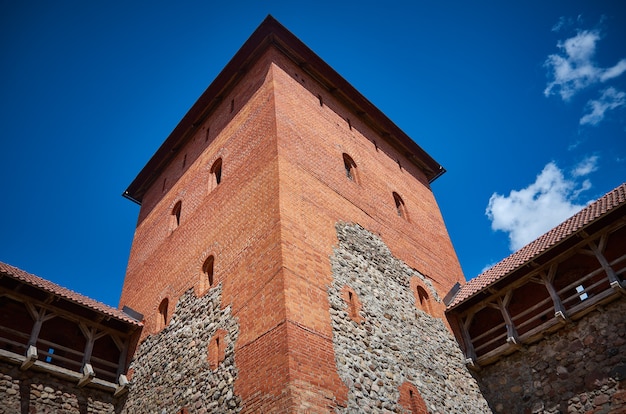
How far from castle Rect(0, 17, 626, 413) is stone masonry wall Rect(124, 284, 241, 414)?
0.04 metres

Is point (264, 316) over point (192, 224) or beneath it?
beneath

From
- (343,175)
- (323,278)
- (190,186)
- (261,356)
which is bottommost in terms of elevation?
(261,356)

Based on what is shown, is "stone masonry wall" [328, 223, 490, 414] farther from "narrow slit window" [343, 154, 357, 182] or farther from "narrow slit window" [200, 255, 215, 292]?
"narrow slit window" [200, 255, 215, 292]

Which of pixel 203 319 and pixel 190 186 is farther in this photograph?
pixel 190 186

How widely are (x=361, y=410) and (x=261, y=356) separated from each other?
6.08ft

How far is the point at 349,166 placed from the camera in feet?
44.6

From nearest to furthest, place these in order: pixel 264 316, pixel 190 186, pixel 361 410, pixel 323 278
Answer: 1. pixel 361 410
2. pixel 264 316
3. pixel 323 278
4. pixel 190 186

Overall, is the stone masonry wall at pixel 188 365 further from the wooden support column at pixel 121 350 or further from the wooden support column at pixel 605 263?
the wooden support column at pixel 605 263

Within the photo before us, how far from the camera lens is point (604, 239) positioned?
10.3 m

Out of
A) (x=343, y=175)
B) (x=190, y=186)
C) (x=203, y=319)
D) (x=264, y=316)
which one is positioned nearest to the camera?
(x=264, y=316)

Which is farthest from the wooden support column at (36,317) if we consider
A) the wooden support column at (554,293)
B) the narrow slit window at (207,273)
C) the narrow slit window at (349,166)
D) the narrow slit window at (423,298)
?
the wooden support column at (554,293)

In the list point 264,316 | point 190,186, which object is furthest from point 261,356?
point 190,186

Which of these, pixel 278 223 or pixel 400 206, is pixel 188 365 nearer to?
pixel 278 223

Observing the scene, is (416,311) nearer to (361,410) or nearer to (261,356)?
(361,410)
